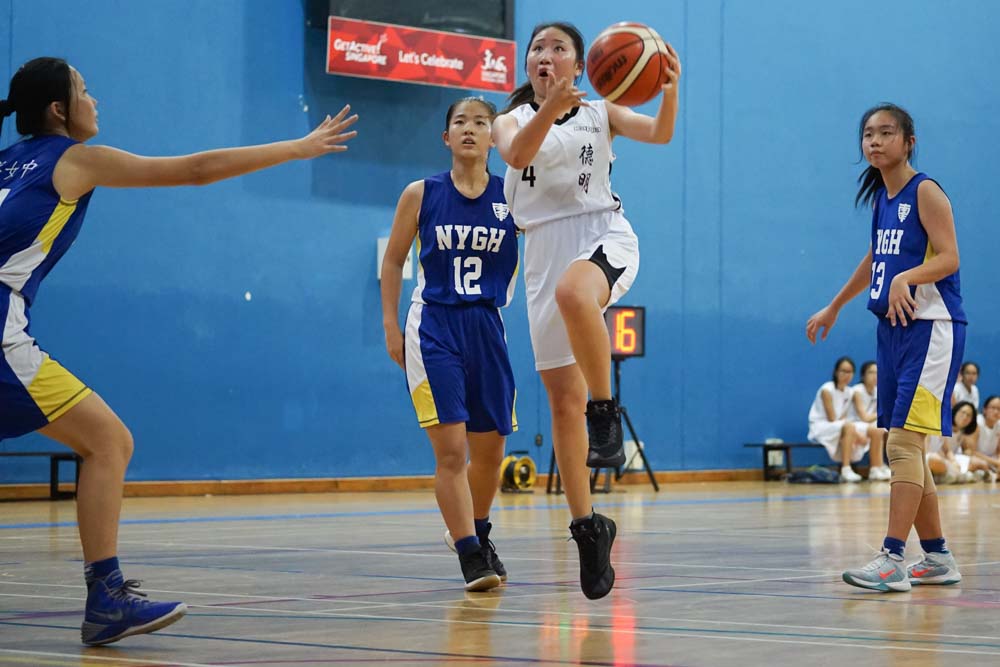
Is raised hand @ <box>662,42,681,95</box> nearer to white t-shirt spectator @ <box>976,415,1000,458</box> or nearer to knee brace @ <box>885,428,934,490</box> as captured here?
knee brace @ <box>885,428,934,490</box>

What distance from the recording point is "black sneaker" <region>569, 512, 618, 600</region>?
420 cm

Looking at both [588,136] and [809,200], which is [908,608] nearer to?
[588,136]

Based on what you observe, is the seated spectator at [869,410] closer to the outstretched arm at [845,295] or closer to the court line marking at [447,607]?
the outstretched arm at [845,295]

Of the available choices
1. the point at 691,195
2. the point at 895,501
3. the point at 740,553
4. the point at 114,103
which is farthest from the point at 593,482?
the point at 895,501

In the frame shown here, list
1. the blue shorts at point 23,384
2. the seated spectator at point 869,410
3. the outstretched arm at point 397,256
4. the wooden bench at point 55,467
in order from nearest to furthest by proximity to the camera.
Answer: the blue shorts at point 23,384, the outstretched arm at point 397,256, the wooden bench at point 55,467, the seated spectator at point 869,410

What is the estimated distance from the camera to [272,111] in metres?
12.1

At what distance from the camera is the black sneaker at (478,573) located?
4574 millimetres

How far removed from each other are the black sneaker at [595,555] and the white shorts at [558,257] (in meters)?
0.57

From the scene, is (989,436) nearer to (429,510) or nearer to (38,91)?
(429,510)

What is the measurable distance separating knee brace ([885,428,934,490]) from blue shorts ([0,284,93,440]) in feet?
9.23

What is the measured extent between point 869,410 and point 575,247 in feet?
37.6

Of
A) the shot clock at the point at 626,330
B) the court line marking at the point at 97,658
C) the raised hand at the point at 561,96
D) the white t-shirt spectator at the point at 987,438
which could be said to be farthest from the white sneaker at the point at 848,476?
the court line marking at the point at 97,658

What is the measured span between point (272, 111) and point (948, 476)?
311 inches

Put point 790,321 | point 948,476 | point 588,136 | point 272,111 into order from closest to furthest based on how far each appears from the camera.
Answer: point 588,136, point 272,111, point 948,476, point 790,321
